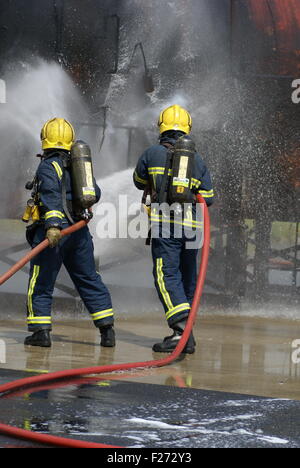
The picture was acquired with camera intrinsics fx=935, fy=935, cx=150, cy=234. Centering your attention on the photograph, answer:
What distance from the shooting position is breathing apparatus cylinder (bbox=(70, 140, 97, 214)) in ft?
19.7

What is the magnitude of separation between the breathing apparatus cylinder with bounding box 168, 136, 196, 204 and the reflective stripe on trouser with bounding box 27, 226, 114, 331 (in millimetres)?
727

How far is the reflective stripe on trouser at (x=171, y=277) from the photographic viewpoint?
19.6ft

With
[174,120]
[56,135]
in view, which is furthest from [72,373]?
[174,120]

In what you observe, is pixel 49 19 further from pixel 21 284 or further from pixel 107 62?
pixel 21 284

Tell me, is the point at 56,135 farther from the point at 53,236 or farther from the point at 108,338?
the point at 108,338

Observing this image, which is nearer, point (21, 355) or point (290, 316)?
point (21, 355)

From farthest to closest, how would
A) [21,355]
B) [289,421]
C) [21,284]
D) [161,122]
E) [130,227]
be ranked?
[21,284] < [130,227] < [161,122] < [21,355] < [289,421]

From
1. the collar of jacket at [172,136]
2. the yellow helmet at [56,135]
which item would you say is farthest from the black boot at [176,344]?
the yellow helmet at [56,135]

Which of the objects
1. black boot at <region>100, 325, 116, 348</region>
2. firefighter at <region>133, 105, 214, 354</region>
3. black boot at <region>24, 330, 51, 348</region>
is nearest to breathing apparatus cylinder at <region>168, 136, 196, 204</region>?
firefighter at <region>133, 105, 214, 354</region>

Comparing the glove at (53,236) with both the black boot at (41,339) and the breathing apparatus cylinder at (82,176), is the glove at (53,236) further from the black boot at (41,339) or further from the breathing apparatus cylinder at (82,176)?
the black boot at (41,339)

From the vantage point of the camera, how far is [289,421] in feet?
13.1

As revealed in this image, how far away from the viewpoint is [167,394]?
4.55m
